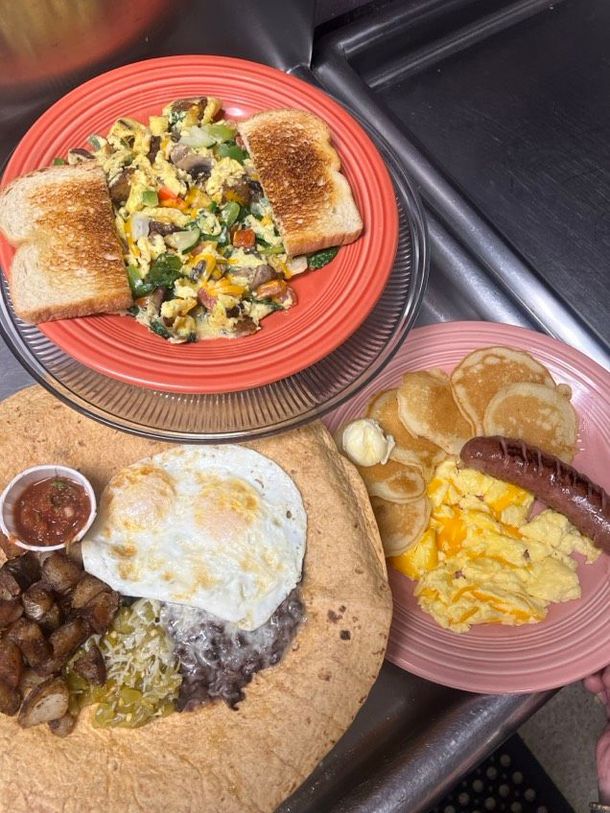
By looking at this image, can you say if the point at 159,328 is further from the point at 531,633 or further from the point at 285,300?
the point at 531,633

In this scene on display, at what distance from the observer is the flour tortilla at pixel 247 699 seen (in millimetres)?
1867

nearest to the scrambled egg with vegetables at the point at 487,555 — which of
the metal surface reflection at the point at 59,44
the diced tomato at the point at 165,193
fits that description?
the diced tomato at the point at 165,193

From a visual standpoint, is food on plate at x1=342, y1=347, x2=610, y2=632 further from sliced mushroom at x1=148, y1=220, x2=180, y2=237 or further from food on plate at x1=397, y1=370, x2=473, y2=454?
sliced mushroom at x1=148, y1=220, x2=180, y2=237

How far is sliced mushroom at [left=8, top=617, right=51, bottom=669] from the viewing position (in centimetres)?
188

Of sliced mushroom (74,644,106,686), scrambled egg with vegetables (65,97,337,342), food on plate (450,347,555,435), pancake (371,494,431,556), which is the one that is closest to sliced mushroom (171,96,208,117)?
scrambled egg with vegetables (65,97,337,342)

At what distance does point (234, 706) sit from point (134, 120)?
173cm

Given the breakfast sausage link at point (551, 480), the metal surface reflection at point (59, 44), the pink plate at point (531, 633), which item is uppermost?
the metal surface reflection at point (59, 44)

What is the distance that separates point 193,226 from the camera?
2156 millimetres

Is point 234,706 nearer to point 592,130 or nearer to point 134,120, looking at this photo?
point 134,120

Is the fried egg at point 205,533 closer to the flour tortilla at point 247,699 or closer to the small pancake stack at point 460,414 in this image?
the flour tortilla at point 247,699

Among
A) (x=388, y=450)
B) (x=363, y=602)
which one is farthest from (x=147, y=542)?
(x=388, y=450)

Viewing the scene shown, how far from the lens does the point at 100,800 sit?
1.84 m

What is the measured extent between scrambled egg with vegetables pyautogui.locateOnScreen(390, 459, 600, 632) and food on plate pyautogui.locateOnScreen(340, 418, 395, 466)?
9.8 inches

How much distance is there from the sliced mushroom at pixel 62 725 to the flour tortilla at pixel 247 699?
1.0 inches
